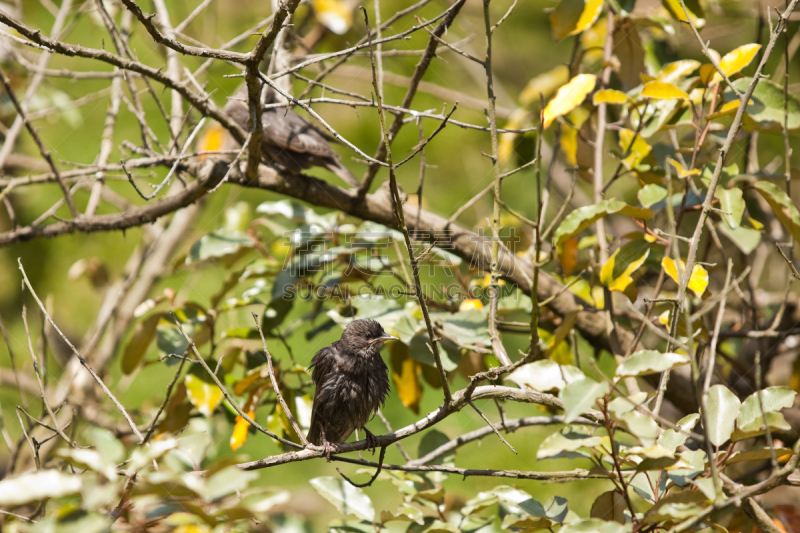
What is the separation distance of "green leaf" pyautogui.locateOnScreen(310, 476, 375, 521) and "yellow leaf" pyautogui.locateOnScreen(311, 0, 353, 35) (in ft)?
10.7

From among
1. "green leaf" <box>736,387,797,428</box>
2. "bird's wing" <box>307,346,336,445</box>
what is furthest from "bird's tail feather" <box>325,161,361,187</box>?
"green leaf" <box>736,387,797,428</box>

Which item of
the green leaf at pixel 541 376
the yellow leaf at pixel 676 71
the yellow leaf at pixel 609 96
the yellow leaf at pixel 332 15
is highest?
the yellow leaf at pixel 332 15

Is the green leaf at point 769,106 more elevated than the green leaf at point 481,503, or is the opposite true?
the green leaf at point 769,106

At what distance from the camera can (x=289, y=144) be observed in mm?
4078

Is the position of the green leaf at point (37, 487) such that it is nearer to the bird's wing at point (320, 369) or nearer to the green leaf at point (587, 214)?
the green leaf at point (587, 214)

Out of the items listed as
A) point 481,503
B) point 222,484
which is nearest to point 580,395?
point 222,484

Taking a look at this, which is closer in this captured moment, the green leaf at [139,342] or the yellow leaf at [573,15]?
the yellow leaf at [573,15]

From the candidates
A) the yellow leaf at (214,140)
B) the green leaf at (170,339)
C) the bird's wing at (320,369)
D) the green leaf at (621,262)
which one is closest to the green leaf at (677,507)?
the green leaf at (621,262)

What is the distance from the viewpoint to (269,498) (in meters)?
1.59

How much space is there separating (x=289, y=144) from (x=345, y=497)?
2.33m

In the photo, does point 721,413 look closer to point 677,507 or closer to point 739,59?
point 677,507

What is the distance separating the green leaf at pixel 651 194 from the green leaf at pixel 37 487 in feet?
8.17

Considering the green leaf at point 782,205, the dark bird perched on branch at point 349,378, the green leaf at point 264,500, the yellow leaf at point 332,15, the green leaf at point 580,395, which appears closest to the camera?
the green leaf at point 264,500

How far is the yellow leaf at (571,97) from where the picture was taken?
314 centimetres
